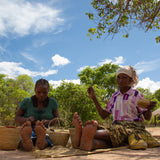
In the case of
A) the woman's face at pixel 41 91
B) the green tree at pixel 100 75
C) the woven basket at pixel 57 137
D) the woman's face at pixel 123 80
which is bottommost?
the woven basket at pixel 57 137

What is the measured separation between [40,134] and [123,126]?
129cm

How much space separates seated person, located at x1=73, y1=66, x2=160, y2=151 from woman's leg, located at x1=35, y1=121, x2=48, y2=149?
0.44 meters

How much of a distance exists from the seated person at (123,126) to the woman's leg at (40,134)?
1.43 feet

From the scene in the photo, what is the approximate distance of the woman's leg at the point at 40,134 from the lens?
2.68 meters

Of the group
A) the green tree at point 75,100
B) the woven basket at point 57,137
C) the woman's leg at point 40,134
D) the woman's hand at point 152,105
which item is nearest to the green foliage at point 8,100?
the green tree at point 75,100

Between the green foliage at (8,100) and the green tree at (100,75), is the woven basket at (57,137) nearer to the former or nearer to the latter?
the green foliage at (8,100)

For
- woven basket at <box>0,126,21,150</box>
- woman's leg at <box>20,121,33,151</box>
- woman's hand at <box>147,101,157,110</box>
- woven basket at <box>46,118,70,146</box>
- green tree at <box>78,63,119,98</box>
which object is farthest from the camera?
green tree at <box>78,63,119,98</box>

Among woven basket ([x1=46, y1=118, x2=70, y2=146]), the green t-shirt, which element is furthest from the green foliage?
woven basket ([x1=46, y1=118, x2=70, y2=146])

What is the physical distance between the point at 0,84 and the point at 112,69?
15.7m

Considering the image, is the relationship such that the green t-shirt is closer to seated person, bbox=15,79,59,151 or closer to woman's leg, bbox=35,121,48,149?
seated person, bbox=15,79,59,151

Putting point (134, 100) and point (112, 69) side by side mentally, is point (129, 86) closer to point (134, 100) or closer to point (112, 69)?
point (134, 100)

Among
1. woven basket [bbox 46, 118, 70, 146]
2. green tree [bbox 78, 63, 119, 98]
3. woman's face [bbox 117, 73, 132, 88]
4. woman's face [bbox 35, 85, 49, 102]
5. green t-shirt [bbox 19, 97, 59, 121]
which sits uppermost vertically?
green tree [bbox 78, 63, 119, 98]

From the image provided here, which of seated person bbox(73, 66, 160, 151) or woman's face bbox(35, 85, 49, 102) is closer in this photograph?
seated person bbox(73, 66, 160, 151)

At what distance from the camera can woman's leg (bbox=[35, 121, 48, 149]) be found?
2.68 meters
